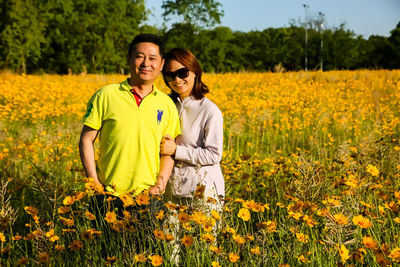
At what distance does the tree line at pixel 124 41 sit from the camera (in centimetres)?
2130

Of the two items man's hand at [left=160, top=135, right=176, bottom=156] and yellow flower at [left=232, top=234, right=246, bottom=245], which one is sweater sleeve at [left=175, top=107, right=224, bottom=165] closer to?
man's hand at [left=160, top=135, right=176, bottom=156]

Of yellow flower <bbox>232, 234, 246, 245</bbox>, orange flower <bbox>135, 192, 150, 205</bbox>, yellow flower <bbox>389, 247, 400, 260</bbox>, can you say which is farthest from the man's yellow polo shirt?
yellow flower <bbox>389, 247, 400, 260</bbox>

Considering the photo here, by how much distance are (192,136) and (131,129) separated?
0.44m

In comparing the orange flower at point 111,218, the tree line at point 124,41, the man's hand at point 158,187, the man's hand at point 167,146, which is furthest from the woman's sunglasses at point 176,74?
the tree line at point 124,41

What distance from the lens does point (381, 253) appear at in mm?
1346

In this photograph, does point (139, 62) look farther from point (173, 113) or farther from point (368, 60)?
point (368, 60)

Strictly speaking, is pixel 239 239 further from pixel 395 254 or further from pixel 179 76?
pixel 179 76

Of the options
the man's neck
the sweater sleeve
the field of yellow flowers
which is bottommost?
the field of yellow flowers

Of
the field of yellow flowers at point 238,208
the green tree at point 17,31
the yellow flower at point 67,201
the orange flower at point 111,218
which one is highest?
the green tree at point 17,31

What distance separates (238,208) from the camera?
116 inches

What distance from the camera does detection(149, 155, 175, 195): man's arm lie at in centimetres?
212

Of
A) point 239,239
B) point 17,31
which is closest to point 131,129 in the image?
point 239,239

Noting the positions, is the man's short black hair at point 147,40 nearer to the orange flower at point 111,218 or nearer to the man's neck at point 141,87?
the man's neck at point 141,87

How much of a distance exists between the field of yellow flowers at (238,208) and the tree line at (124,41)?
9004 millimetres
